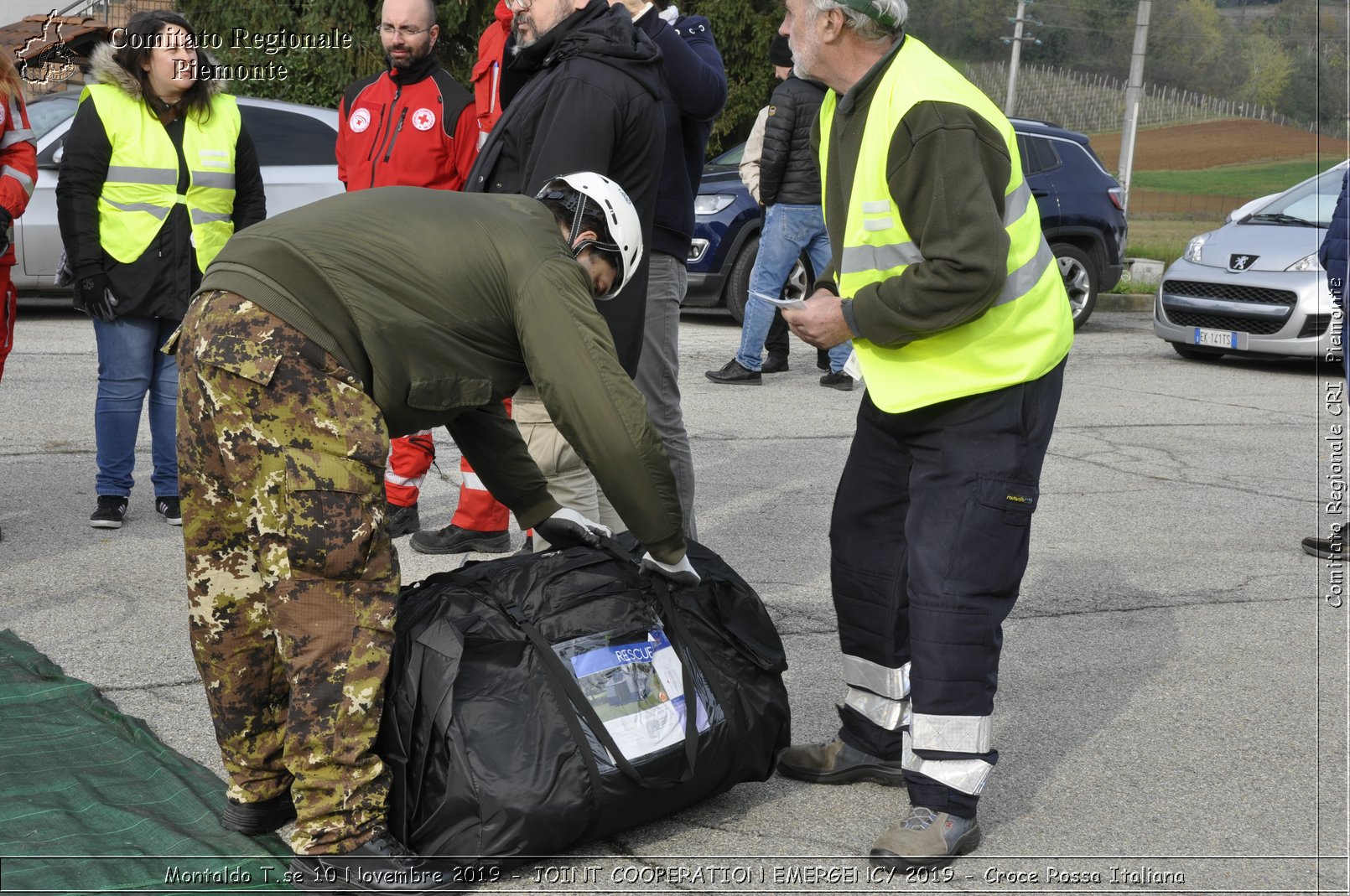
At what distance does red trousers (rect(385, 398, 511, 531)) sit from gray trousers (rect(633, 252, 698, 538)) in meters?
1.00

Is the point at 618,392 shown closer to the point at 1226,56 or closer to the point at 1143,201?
the point at 1143,201

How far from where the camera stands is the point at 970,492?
9.89 ft

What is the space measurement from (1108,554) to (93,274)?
4319 mm

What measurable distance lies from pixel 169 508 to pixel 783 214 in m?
4.96

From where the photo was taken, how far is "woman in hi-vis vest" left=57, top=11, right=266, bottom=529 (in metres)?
5.27

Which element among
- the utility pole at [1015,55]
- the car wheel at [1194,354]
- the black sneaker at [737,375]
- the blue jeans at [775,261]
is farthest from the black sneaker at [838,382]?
the utility pole at [1015,55]

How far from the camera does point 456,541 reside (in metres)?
5.32

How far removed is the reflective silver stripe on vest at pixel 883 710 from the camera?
3480 mm

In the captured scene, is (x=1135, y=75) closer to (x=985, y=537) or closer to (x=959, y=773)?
(x=985, y=537)

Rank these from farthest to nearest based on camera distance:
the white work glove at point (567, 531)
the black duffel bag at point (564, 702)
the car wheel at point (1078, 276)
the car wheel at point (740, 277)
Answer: the car wheel at point (1078, 276), the car wheel at point (740, 277), the white work glove at point (567, 531), the black duffel bag at point (564, 702)

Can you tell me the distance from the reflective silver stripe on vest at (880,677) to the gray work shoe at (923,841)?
40 cm

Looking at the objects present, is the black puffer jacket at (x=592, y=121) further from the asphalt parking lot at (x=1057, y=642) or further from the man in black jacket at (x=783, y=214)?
the man in black jacket at (x=783, y=214)

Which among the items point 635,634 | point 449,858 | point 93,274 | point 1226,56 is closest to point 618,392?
point 635,634

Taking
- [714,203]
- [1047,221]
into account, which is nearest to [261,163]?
[714,203]
